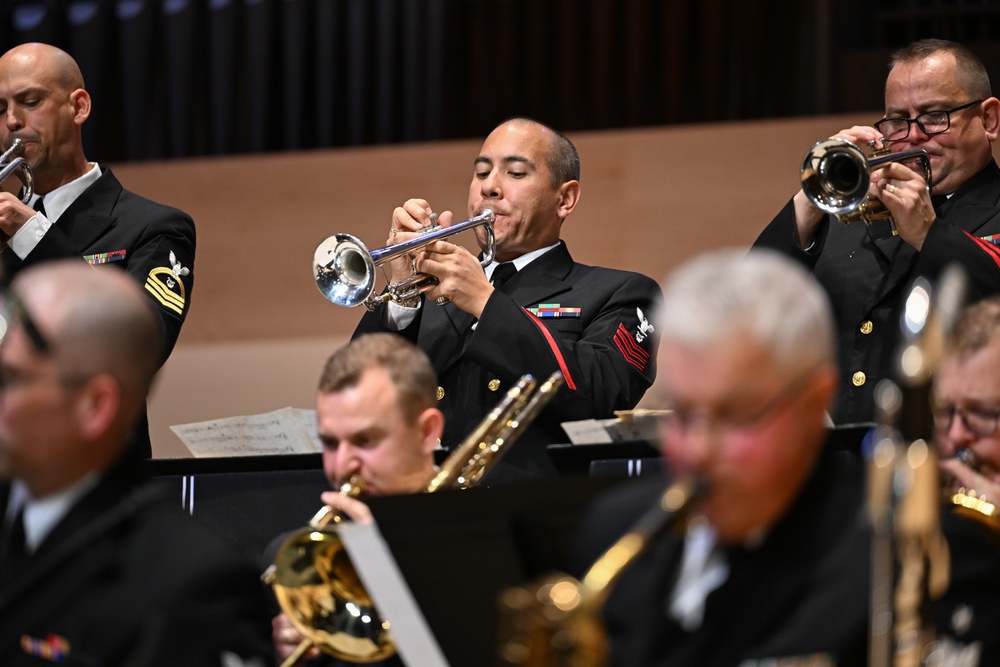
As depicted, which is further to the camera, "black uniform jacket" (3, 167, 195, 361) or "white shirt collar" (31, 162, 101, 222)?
"white shirt collar" (31, 162, 101, 222)

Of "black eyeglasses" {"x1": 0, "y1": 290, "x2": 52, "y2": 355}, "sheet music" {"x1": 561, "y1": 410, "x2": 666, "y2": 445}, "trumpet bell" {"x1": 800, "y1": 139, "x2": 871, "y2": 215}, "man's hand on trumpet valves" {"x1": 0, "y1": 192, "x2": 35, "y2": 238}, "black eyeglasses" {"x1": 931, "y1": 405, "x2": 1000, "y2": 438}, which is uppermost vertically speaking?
"black eyeglasses" {"x1": 0, "y1": 290, "x2": 52, "y2": 355}

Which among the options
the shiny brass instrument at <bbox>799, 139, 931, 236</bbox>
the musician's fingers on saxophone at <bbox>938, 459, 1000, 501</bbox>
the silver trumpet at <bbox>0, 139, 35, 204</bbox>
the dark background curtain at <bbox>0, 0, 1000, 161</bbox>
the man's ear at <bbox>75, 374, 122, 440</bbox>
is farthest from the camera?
the dark background curtain at <bbox>0, 0, 1000, 161</bbox>

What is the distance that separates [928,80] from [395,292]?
1.33 m

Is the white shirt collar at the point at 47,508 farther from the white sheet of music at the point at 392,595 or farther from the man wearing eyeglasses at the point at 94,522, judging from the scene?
the white sheet of music at the point at 392,595

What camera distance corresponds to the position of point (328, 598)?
91.4 inches

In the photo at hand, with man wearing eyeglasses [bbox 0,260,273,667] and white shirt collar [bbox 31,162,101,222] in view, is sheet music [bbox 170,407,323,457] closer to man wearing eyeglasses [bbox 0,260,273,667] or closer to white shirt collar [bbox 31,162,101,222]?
white shirt collar [bbox 31,162,101,222]

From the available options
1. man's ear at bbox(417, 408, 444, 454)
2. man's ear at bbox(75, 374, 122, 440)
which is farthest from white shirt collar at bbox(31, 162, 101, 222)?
man's ear at bbox(75, 374, 122, 440)

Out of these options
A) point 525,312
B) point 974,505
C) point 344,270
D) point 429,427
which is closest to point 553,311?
point 525,312

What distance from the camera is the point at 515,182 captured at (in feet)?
12.5

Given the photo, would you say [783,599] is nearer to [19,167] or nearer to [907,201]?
[907,201]

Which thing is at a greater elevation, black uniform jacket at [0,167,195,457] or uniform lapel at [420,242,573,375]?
black uniform jacket at [0,167,195,457]

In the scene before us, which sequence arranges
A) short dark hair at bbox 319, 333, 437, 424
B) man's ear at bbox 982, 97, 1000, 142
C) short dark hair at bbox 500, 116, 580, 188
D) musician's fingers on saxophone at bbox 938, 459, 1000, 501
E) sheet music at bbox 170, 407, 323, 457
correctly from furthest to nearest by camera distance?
1. short dark hair at bbox 500, 116, 580, 188
2. man's ear at bbox 982, 97, 1000, 142
3. sheet music at bbox 170, 407, 323, 457
4. short dark hair at bbox 319, 333, 437, 424
5. musician's fingers on saxophone at bbox 938, 459, 1000, 501

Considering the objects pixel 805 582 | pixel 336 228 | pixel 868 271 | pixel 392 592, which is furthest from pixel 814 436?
pixel 336 228

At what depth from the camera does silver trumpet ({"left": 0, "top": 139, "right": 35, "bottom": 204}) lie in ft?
12.2
